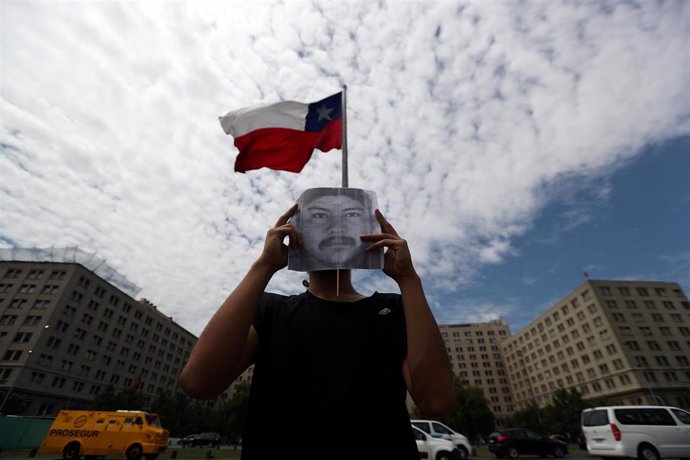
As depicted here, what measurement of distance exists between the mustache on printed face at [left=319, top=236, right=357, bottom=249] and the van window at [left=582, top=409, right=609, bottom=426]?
15224mm

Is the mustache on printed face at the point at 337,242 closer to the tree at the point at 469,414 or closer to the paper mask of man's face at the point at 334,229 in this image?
the paper mask of man's face at the point at 334,229

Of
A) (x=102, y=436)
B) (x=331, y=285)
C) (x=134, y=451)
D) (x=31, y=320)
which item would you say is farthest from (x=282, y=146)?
(x=31, y=320)

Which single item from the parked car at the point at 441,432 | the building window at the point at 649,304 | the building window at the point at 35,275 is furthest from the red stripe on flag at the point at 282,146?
the building window at the point at 649,304

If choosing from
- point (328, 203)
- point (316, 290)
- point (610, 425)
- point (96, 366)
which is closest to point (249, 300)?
point (316, 290)

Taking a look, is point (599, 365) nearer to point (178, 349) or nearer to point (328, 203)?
point (328, 203)

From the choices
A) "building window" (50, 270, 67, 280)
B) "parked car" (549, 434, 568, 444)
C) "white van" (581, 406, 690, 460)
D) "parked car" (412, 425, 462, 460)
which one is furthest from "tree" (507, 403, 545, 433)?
"building window" (50, 270, 67, 280)

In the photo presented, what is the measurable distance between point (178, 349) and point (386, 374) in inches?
3761

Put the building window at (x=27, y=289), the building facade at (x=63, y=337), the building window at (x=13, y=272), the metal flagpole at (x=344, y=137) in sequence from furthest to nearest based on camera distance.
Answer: the building window at (x=13, y=272) < the building window at (x=27, y=289) < the building facade at (x=63, y=337) < the metal flagpole at (x=344, y=137)

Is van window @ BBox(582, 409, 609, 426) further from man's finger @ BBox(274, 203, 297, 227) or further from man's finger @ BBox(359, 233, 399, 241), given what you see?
man's finger @ BBox(274, 203, 297, 227)

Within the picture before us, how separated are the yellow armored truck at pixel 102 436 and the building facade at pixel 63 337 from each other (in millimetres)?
41875

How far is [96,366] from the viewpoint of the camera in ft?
189

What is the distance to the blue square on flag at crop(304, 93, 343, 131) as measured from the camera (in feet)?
23.4

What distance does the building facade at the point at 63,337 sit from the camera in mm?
47219

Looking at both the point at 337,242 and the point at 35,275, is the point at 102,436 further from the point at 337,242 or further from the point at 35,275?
the point at 35,275
